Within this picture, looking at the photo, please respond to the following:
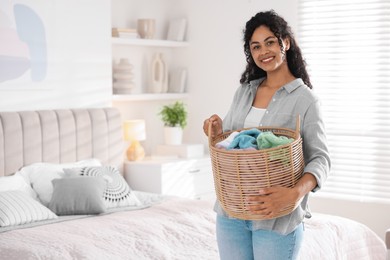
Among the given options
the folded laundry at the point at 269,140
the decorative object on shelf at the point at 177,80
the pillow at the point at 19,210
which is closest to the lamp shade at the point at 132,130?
the decorative object on shelf at the point at 177,80

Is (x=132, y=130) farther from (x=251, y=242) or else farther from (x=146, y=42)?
(x=251, y=242)

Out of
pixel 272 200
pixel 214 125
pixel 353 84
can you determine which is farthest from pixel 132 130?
pixel 272 200

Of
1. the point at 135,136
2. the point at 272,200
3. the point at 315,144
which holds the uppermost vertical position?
the point at 315,144

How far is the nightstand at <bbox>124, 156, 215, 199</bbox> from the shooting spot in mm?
4891

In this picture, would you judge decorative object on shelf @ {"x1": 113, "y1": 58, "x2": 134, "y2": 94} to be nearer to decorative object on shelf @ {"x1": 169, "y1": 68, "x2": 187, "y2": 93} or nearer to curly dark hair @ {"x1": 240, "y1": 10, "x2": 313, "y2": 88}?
decorative object on shelf @ {"x1": 169, "y1": 68, "x2": 187, "y2": 93}

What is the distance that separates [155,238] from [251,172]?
144 centimetres

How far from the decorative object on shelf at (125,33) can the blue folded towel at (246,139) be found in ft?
10.2

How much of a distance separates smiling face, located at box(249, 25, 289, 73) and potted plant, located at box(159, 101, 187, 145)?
306 cm

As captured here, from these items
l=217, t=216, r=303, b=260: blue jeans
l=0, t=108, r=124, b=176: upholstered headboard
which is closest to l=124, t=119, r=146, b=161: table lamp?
l=0, t=108, r=124, b=176: upholstered headboard

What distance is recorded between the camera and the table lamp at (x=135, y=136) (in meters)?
5.05

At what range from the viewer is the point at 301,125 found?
2232 mm

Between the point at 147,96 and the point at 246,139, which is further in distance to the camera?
the point at 147,96

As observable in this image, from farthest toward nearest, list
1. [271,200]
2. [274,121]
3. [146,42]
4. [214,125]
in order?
[146,42] → [214,125] → [274,121] → [271,200]

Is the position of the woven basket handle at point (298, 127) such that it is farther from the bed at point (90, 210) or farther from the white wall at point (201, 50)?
the white wall at point (201, 50)
